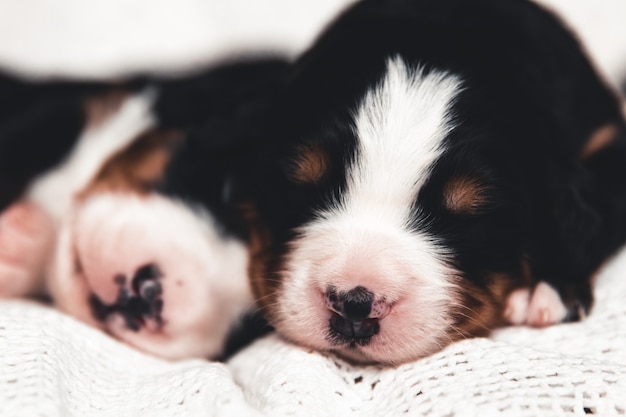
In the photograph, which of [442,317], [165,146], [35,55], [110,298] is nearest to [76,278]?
[110,298]

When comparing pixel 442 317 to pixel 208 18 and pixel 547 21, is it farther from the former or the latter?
pixel 208 18

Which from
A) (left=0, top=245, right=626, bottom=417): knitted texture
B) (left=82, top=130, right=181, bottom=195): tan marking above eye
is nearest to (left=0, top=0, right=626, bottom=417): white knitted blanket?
(left=0, top=245, right=626, bottom=417): knitted texture

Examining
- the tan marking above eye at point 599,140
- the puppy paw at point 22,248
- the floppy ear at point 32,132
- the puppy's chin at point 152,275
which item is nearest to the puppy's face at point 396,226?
the puppy's chin at point 152,275

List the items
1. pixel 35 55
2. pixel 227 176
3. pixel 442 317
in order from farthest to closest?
pixel 35 55, pixel 227 176, pixel 442 317

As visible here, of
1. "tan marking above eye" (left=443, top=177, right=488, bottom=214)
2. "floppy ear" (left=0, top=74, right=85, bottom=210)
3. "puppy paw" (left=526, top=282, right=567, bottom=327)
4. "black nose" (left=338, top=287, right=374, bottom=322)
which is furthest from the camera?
"floppy ear" (left=0, top=74, right=85, bottom=210)

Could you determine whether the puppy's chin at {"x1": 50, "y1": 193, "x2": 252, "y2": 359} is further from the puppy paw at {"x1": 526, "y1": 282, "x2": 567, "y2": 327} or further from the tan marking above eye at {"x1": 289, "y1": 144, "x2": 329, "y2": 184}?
the puppy paw at {"x1": 526, "y1": 282, "x2": 567, "y2": 327}

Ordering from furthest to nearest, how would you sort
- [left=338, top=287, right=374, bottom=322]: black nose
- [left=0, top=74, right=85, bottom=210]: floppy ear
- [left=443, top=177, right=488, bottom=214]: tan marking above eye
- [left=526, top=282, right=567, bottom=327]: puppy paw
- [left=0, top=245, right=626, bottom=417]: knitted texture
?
[left=0, top=74, right=85, bottom=210]: floppy ear
[left=526, top=282, right=567, bottom=327]: puppy paw
[left=443, top=177, right=488, bottom=214]: tan marking above eye
[left=338, top=287, right=374, bottom=322]: black nose
[left=0, top=245, right=626, bottom=417]: knitted texture

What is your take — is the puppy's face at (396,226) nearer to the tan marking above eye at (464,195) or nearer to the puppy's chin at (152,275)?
the tan marking above eye at (464,195)

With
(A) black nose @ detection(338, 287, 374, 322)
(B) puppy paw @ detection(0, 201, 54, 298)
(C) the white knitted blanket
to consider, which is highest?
(A) black nose @ detection(338, 287, 374, 322)
